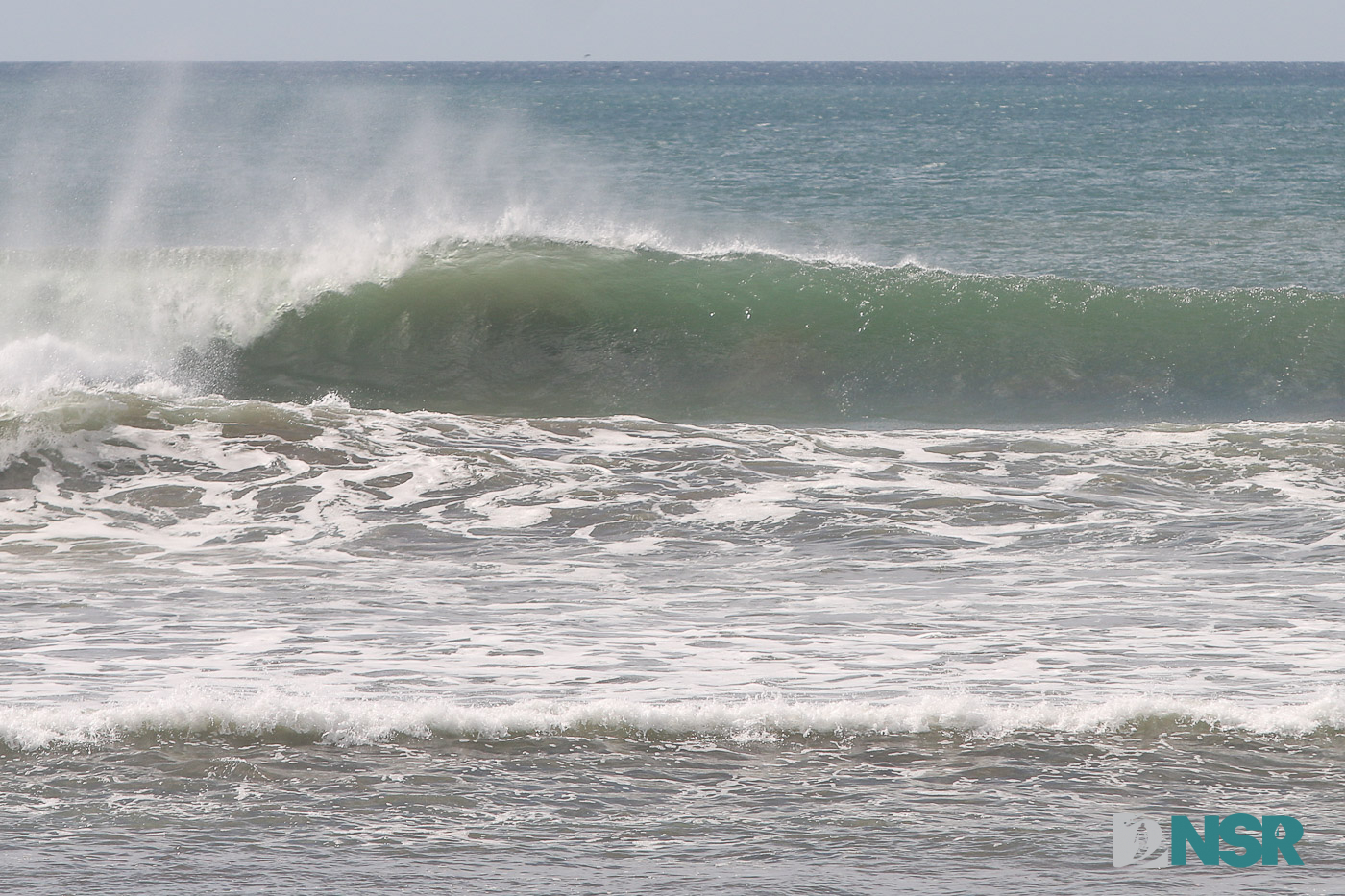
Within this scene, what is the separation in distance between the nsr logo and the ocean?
1.6 inches

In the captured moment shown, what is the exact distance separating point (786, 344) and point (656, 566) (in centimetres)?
763

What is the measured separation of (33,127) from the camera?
5688 cm

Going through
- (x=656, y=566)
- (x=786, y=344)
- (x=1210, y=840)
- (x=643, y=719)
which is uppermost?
(x=786, y=344)

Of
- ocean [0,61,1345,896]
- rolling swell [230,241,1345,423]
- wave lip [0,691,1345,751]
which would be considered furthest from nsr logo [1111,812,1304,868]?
rolling swell [230,241,1345,423]

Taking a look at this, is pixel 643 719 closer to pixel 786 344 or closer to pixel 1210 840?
pixel 1210 840

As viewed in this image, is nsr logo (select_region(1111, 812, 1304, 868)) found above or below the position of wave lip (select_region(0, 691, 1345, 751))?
below

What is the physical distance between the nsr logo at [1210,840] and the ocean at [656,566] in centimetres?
4

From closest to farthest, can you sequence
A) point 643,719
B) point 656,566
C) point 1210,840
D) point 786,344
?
point 1210,840 → point 643,719 → point 656,566 → point 786,344

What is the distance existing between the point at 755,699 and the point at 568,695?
2.34 feet

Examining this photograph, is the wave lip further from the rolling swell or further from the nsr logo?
the rolling swell

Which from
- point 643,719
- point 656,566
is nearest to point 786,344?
point 656,566

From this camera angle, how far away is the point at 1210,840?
13.5 feet

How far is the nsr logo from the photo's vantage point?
402 centimetres

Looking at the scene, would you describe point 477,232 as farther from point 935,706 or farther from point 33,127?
point 33,127
